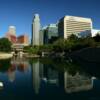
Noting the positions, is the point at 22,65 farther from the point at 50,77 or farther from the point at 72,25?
the point at 72,25

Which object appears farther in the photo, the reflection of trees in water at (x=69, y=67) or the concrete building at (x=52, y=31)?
the concrete building at (x=52, y=31)

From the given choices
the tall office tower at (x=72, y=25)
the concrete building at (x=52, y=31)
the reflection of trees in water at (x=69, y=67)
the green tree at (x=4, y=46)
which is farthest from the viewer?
the concrete building at (x=52, y=31)

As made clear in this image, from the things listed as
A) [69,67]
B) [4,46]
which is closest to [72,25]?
[4,46]

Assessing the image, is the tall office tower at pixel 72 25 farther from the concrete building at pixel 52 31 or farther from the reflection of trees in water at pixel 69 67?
the reflection of trees in water at pixel 69 67

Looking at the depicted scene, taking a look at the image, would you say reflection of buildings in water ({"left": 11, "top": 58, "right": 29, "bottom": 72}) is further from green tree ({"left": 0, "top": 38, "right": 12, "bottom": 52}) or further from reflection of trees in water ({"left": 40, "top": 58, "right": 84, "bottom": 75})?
green tree ({"left": 0, "top": 38, "right": 12, "bottom": 52})

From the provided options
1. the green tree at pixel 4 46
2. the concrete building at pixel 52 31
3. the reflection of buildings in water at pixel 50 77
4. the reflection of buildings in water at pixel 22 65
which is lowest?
the reflection of buildings in water at pixel 50 77

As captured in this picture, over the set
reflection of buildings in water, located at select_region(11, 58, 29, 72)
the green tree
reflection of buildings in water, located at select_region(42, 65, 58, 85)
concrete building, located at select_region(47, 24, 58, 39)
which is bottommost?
reflection of buildings in water, located at select_region(42, 65, 58, 85)

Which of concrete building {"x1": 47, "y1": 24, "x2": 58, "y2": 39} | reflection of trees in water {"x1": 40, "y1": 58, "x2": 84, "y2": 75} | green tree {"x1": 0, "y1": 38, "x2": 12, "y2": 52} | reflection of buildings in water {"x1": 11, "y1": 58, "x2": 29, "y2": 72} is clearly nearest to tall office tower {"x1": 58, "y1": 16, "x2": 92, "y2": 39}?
concrete building {"x1": 47, "y1": 24, "x2": 58, "y2": 39}

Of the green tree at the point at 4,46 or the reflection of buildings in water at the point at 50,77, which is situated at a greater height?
the green tree at the point at 4,46

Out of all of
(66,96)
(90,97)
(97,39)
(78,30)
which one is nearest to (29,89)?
(66,96)

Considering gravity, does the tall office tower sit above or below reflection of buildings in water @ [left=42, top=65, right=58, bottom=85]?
above

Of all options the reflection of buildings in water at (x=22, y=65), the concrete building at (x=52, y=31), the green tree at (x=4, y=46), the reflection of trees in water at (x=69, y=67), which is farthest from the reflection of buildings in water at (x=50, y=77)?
the concrete building at (x=52, y=31)

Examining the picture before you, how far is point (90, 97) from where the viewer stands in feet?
73.0

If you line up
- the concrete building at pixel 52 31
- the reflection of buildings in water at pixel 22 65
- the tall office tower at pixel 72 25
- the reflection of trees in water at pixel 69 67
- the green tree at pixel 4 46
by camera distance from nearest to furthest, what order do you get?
1. the reflection of trees in water at pixel 69 67
2. the reflection of buildings in water at pixel 22 65
3. the green tree at pixel 4 46
4. the tall office tower at pixel 72 25
5. the concrete building at pixel 52 31
